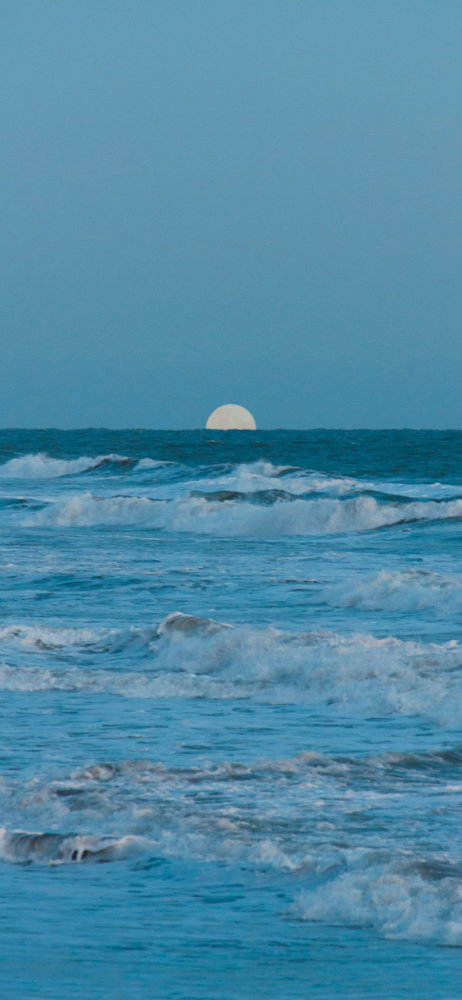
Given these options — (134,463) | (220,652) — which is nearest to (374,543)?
(220,652)

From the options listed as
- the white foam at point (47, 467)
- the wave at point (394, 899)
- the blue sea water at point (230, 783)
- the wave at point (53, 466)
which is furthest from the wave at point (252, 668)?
the white foam at point (47, 467)

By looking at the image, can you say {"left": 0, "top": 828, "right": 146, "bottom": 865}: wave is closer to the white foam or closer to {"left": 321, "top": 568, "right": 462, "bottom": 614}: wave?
{"left": 321, "top": 568, "right": 462, "bottom": 614}: wave

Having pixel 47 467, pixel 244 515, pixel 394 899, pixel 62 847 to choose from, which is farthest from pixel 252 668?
pixel 47 467

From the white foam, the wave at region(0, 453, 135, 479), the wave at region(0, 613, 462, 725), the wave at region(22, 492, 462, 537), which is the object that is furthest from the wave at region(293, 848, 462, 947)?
the white foam

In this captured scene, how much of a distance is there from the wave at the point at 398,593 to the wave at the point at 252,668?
8.54 ft

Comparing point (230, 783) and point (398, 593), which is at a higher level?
point (398, 593)

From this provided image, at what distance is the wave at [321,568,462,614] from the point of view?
13.1 metres

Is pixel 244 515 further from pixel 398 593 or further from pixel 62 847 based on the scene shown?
pixel 62 847

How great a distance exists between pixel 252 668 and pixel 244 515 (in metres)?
15.8

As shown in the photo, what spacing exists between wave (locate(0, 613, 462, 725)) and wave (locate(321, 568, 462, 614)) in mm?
2603

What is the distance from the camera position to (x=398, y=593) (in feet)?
44.5

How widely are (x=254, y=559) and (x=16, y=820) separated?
42.6 feet

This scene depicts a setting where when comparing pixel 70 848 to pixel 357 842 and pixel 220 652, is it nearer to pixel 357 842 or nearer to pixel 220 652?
pixel 357 842

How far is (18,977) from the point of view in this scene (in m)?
3.86
